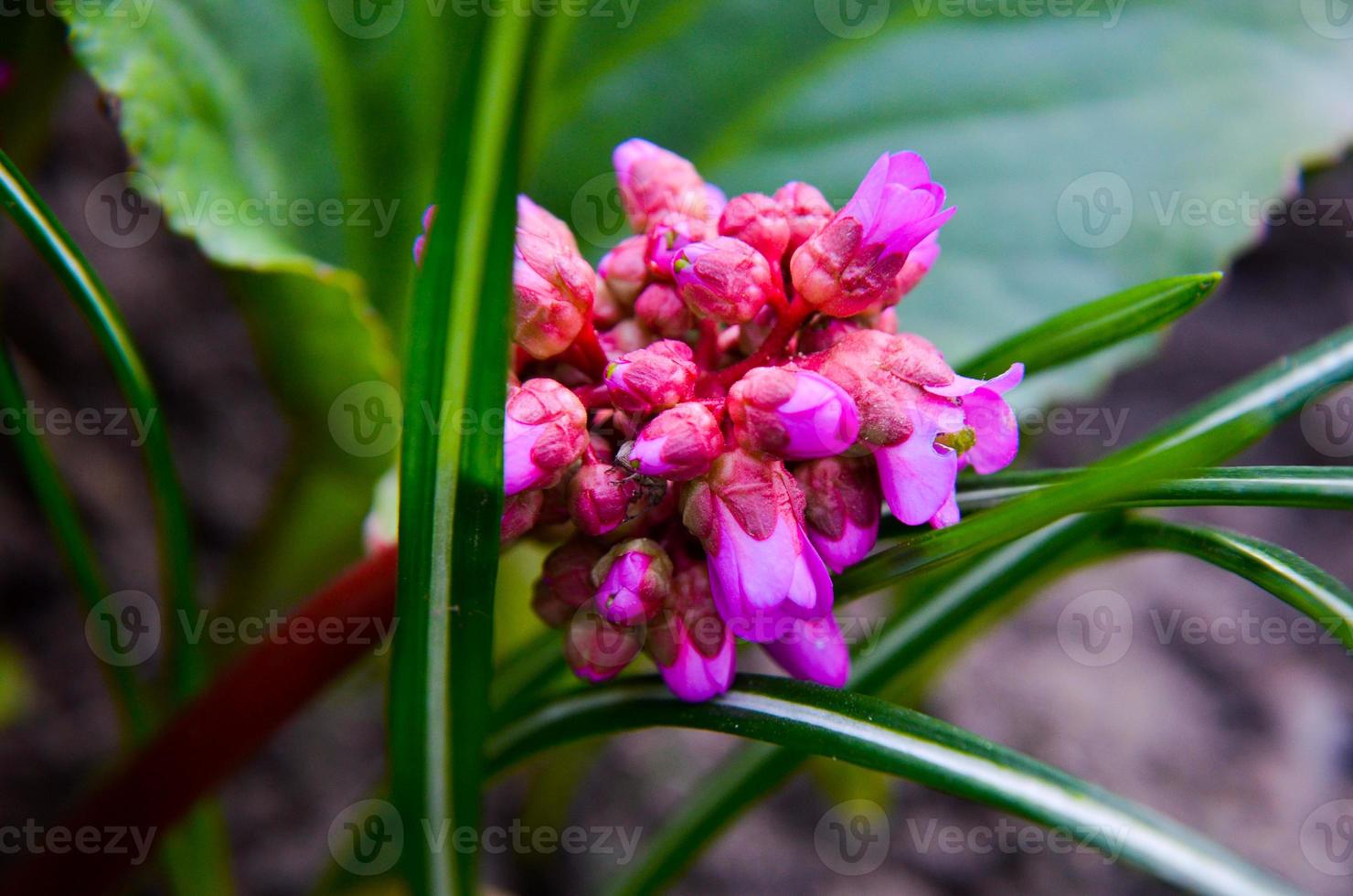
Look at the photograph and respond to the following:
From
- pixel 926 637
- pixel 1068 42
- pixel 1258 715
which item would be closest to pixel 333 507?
pixel 926 637

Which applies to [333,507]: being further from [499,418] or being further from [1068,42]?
[1068,42]
